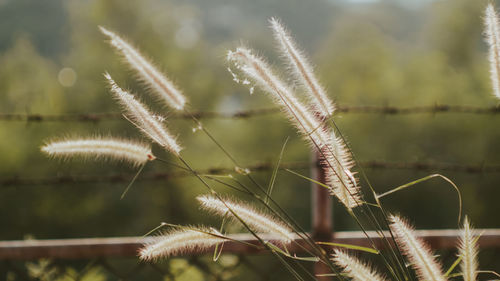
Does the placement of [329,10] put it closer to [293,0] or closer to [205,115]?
[293,0]

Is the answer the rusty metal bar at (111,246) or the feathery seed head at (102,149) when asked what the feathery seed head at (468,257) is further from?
the rusty metal bar at (111,246)

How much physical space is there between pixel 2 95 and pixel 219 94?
6868 mm

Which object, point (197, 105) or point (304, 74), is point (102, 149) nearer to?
point (304, 74)

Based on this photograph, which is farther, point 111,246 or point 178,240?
point 111,246

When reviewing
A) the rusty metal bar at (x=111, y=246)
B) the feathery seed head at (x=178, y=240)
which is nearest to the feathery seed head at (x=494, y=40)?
the feathery seed head at (x=178, y=240)

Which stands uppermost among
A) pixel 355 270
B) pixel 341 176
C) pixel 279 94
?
pixel 279 94

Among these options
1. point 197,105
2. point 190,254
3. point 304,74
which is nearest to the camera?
point 304,74

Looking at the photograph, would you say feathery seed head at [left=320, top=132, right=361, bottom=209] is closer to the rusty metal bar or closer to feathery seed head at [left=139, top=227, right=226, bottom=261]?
feathery seed head at [left=139, top=227, right=226, bottom=261]

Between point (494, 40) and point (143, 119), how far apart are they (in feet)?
1.83

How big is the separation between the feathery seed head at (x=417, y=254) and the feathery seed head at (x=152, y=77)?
0.36 metres

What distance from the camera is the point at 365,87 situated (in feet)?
49.0

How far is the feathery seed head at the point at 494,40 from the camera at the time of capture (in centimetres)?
65

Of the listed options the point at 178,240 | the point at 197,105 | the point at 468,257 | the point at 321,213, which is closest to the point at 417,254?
the point at 468,257

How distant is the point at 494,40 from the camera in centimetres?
66
